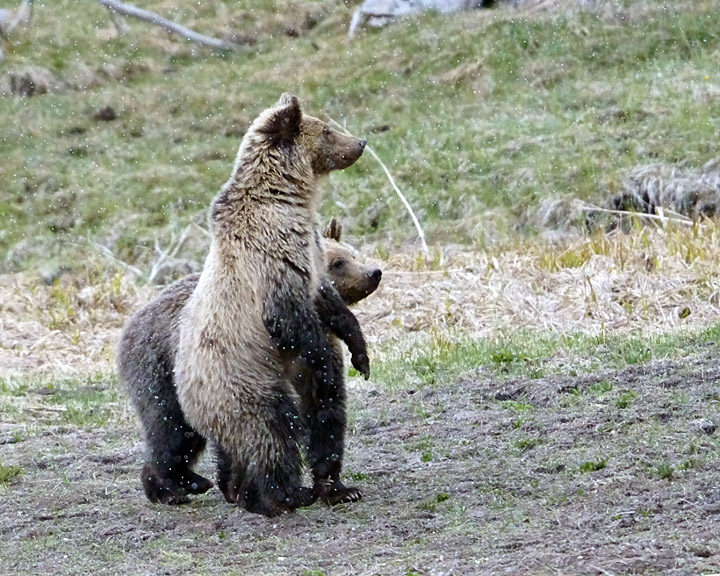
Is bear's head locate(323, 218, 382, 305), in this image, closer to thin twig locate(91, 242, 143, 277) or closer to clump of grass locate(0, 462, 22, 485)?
clump of grass locate(0, 462, 22, 485)

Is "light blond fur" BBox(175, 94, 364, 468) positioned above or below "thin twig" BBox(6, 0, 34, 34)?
below

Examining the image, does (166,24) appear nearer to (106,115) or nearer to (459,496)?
(106,115)

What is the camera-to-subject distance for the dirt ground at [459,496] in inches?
169

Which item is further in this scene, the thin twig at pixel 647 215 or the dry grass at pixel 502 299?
the thin twig at pixel 647 215

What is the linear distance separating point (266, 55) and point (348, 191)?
7.23m

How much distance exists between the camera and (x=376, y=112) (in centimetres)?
2048

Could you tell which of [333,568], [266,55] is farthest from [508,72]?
[333,568]

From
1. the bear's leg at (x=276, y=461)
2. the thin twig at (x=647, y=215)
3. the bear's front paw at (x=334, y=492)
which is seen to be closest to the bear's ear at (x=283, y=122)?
the bear's leg at (x=276, y=461)

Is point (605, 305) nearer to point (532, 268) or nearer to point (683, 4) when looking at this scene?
point (532, 268)

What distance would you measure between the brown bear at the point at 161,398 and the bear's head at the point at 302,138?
0.49 meters

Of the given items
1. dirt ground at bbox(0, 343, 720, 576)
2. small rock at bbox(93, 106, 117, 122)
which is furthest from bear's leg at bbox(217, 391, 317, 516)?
small rock at bbox(93, 106, 117, 122)

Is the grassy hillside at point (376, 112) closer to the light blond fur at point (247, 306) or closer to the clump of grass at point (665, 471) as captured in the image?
the light blond fur at point (247, 306)

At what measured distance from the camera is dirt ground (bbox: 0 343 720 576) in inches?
169

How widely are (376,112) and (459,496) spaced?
15.7 metres
